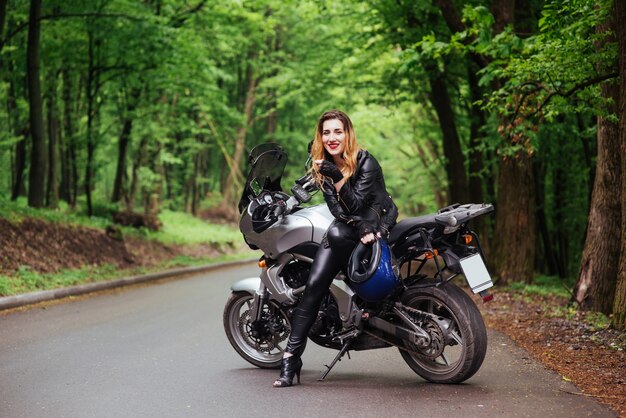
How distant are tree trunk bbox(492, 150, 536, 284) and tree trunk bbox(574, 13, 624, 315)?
3657 millimetres

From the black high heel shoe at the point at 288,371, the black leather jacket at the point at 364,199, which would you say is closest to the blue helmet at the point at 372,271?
the black leather jacket at the point at 364,199

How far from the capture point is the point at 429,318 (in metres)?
5.44

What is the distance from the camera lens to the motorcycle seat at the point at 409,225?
543 cm

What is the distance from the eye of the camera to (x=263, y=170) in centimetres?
612

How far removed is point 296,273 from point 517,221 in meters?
8.06

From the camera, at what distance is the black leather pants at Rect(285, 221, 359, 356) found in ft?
18.1

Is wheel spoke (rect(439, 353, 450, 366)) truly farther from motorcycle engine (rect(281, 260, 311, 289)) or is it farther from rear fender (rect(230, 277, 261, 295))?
rear fender (rect(230, 277, 261, 295))

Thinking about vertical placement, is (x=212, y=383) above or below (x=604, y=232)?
below

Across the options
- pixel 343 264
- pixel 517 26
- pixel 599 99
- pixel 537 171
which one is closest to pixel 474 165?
pixel 537 171

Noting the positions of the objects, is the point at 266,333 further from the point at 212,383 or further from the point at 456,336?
the point at 456,336

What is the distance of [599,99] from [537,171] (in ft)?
31.4

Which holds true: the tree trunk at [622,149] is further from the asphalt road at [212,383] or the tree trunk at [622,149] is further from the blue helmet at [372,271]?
the blue helmet at [372,271]

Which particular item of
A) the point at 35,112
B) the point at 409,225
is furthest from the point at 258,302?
the point at 35,112

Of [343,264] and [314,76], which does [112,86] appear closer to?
[314,76]
